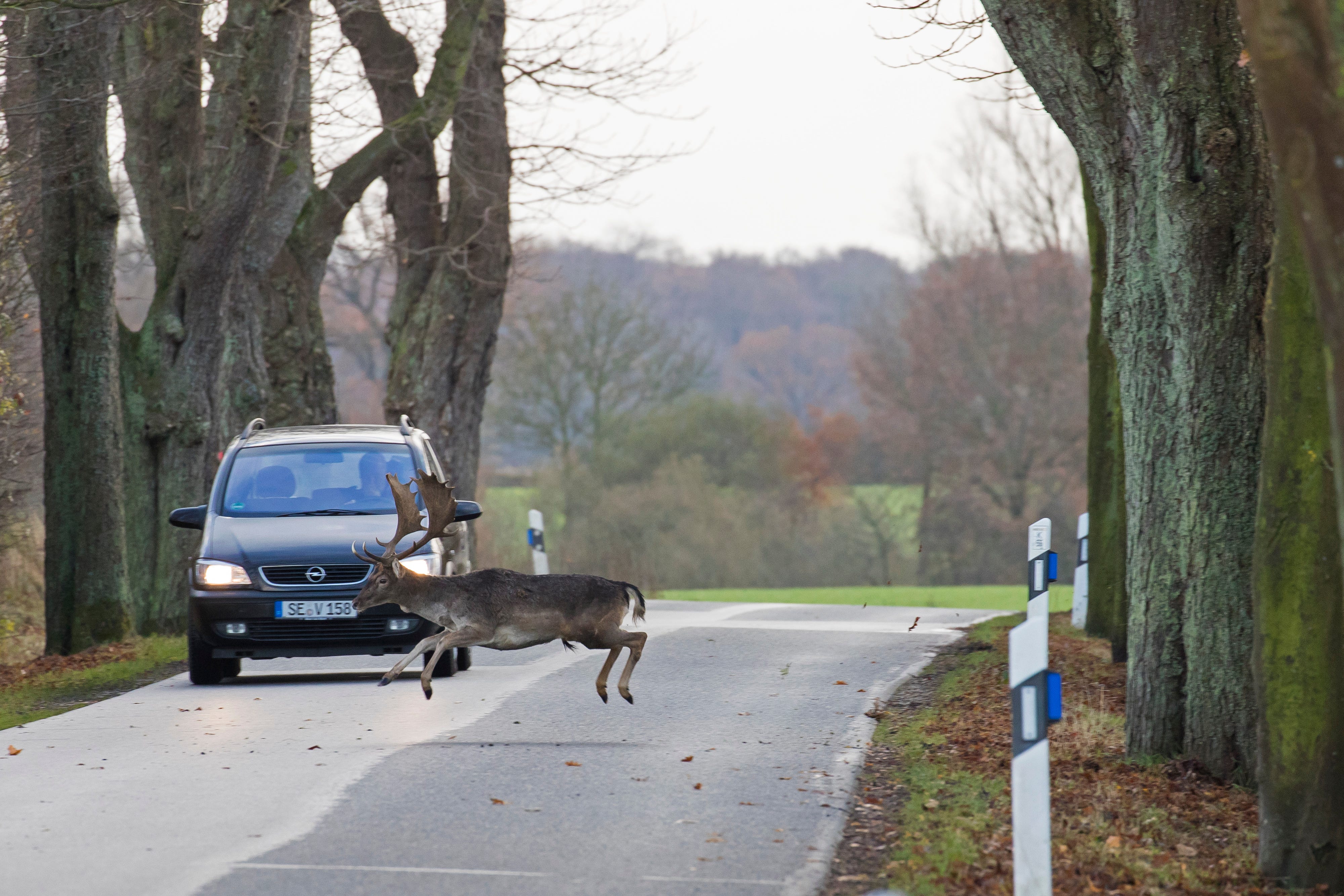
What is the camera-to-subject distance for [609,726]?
10.4m

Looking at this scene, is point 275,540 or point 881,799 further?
point 275,540

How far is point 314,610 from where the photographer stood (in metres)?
12.1

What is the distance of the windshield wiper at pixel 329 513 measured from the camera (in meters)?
13.0

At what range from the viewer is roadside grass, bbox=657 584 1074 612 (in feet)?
92.5

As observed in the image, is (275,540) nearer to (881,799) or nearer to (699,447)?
(881,799)

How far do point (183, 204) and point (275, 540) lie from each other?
24.0ft

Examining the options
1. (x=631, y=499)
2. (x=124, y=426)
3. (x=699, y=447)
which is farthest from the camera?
(x=699, y=447)

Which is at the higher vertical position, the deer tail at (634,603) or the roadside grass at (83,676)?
the deer tail at (634,603)

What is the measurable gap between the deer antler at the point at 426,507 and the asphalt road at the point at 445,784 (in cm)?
122

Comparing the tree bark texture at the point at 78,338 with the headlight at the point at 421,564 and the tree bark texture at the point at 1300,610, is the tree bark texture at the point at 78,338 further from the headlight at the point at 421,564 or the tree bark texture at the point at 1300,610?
the tree bark texture at the point at 1300,610

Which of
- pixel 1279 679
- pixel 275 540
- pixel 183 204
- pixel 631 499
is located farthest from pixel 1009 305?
pixel 1279 679

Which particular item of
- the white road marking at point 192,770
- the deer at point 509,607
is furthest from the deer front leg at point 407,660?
the white road marking at point 192,770

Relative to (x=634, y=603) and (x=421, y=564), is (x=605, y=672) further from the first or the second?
(x=421, y=564)

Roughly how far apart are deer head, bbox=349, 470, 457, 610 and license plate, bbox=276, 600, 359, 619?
0.63m
